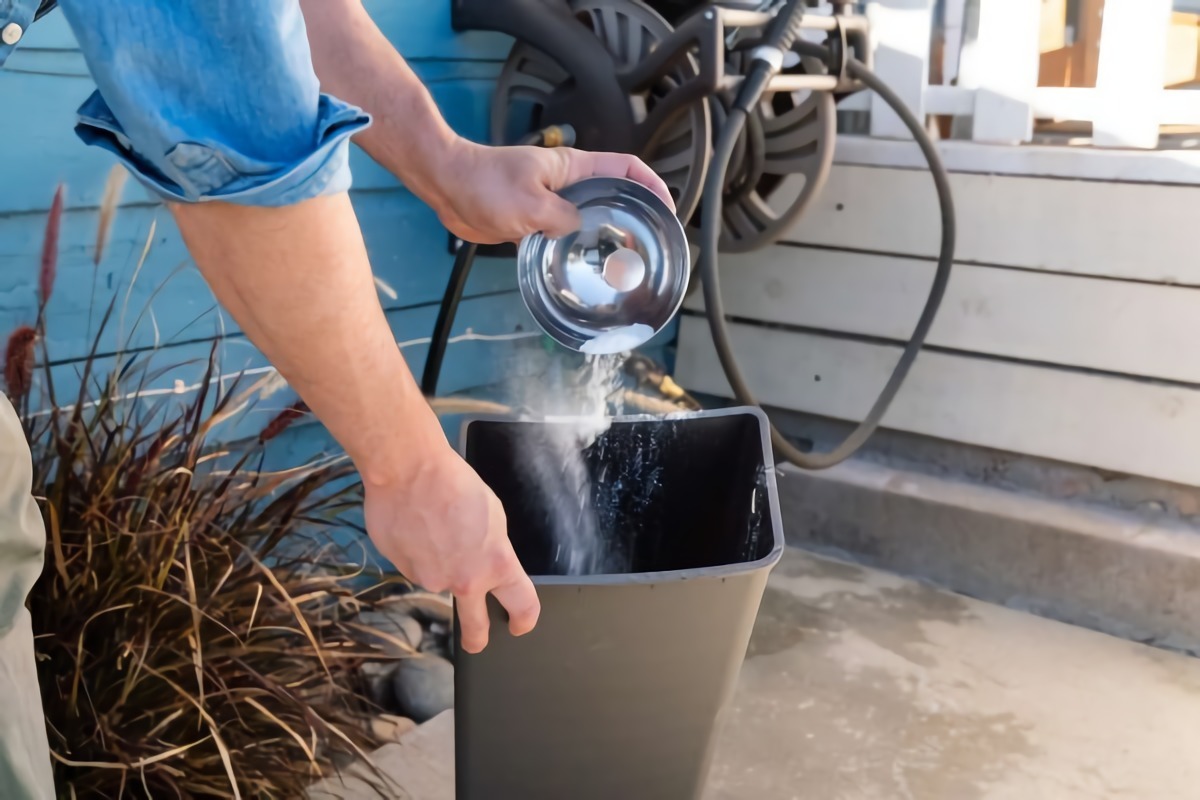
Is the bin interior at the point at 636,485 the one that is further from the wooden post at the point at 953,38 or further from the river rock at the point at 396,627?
the wooden post at the point at 953,38

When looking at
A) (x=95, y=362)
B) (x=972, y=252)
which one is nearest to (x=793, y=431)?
(x=972, y=252)

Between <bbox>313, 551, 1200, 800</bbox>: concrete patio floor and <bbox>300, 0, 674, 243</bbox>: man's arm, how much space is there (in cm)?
78

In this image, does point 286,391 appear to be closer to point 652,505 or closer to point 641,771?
point 652,505

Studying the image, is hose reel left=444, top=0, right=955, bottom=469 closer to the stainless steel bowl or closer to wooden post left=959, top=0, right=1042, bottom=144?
wooden post left=959, top=0, right=1042, bottom=144

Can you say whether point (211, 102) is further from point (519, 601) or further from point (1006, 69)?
point (1006, 69)

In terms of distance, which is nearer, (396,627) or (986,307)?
(396,627)

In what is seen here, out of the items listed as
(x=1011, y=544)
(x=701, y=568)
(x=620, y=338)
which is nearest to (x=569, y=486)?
(x=620, y=338)

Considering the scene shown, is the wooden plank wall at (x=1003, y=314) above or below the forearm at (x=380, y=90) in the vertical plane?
below

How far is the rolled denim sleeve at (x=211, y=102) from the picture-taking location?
487mm

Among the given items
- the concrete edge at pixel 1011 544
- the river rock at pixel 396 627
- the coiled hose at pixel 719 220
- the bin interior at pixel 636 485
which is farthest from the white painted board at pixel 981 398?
the bin interior at pixel 636 485

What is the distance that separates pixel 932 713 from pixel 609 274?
0.96 m

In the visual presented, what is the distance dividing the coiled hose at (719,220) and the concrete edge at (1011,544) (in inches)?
12.4

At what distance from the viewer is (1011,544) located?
201cm

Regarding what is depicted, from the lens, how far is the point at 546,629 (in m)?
0.85
